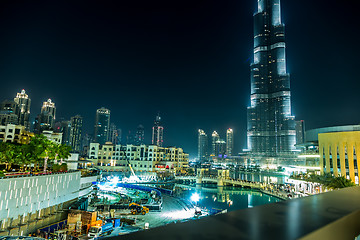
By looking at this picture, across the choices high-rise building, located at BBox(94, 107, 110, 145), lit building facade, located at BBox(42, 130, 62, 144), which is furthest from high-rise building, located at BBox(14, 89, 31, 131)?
high-rise building, located at BBox(94, 107, 110, 145)

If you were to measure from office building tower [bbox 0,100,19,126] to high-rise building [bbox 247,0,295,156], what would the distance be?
10380 cm

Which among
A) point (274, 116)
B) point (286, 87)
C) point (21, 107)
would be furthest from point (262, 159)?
point (21, 107)

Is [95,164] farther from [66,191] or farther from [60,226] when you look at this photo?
[60,226]

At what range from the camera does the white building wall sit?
16.3 meters

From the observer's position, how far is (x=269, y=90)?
12000 cm

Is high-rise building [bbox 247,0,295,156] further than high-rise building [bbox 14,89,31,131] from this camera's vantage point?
Yes

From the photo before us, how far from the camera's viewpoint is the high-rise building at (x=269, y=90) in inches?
4331

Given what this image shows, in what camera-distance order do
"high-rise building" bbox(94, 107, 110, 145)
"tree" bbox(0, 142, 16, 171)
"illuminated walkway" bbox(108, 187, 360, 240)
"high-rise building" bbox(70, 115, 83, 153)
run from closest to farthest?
1. "illuminated walkway" bbox(108, 187, 360, 240)
2. "tree" bbox(0, 142, 16, 171)
3. "high-rise building" bbox(70, 115, 83, 153)
4. "high-rise building" bbox(94, 107, 110, 145)

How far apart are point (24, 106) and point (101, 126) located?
77.2 m

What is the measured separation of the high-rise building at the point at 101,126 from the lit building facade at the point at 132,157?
105 meters

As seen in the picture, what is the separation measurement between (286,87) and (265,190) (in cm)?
8505

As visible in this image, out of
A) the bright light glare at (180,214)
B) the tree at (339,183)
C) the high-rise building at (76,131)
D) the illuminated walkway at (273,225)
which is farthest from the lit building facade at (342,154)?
the high-rise building at (76,131)

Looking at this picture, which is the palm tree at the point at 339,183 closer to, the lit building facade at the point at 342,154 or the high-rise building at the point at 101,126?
the lit building facade at the point at 342,154

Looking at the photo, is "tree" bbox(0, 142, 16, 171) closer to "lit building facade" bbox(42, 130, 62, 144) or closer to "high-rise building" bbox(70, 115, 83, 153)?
"lit building facade" bbox(42, 130, 62, 144)
